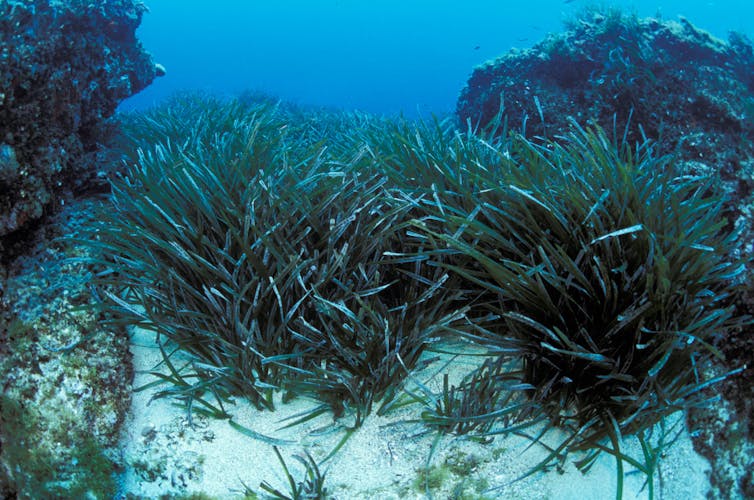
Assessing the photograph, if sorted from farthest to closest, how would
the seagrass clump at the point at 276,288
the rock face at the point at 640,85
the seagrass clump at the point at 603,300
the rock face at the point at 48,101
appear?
the rock face at the point at 640,85
the rock face at the point at 48,101
the seagrass clump at the point at 276,288
the seagrass clump at the point at 603,300

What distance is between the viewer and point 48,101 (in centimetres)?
326

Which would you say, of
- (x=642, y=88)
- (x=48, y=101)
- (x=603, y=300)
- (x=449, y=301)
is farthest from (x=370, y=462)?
(x=642, y=88)

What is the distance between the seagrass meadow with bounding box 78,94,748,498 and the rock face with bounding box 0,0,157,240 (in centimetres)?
54

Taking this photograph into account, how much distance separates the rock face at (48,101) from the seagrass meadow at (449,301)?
0.54 meters

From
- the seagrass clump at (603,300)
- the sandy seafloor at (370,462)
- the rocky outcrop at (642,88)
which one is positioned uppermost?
the rocky outcrop at (642,88)

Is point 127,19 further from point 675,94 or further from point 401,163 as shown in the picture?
point 675,94

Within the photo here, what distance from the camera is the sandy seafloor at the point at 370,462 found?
6.68 feet

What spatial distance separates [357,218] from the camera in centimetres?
259

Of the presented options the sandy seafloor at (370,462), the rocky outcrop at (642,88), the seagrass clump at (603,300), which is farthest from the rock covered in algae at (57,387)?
the rocky outcrop at (642,88)

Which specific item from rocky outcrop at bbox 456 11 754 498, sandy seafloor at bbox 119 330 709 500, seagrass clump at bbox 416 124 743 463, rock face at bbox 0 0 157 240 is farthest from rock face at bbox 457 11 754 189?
rock face at bbox 0 0 157 240

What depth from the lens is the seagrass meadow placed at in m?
2.02

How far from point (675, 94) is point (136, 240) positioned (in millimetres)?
5987

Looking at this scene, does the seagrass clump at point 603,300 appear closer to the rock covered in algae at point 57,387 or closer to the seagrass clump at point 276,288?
the seagrass clump at point 276,288

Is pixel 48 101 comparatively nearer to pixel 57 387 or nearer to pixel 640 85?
pixel 57 387
